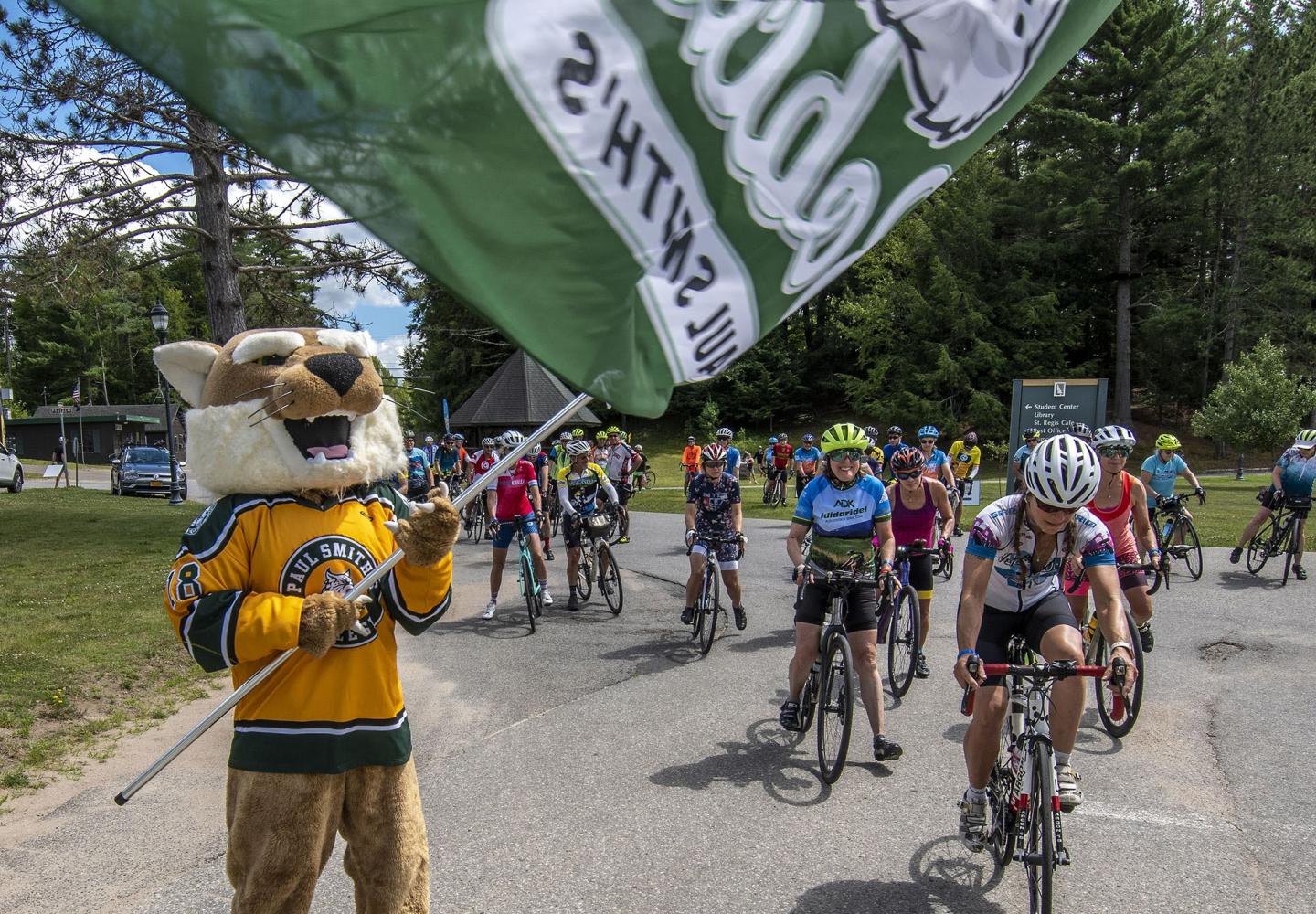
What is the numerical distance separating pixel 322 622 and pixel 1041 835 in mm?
2799

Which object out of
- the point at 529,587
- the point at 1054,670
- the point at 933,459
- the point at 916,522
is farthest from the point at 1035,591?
the point at 933,459

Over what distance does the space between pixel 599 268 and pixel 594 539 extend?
802 cm

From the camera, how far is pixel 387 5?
7.17 ft

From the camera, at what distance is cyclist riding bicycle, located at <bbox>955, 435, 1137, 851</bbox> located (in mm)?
3877

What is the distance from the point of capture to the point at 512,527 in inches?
394

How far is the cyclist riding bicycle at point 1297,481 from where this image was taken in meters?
11.1

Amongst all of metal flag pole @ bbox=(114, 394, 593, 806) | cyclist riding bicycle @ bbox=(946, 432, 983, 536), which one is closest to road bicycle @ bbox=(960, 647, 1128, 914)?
metal flag pole @ bbox=(114, 394, 593, 806)

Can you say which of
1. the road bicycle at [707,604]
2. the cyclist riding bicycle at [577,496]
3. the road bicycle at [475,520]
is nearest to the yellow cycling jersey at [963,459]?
the road bicycle at [475,520]

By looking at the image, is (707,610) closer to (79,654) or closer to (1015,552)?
(1015,552)

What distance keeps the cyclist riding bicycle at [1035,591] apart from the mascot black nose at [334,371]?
8.80 ft

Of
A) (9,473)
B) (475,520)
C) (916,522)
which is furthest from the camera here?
(9,473)

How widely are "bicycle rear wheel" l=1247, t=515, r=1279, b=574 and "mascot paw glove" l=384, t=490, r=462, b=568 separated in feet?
40.0

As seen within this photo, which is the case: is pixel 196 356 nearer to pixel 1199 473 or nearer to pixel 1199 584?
pixel 1199 584

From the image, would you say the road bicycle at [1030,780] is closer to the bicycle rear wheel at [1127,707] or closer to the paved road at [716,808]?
the paved road at [716,808]
